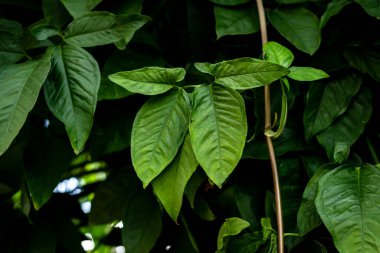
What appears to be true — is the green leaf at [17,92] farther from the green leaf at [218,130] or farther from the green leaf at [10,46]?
the green leaf at [218,130]

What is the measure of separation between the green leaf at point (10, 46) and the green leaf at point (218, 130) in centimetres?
32

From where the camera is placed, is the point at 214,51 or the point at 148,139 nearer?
the point at 148,139

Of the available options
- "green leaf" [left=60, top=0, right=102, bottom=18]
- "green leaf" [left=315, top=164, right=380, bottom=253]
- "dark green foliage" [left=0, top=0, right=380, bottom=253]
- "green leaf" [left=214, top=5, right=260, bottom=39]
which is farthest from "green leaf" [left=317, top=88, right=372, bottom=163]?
"green leaf" [left=60, top=0, right=102, bottom=18]

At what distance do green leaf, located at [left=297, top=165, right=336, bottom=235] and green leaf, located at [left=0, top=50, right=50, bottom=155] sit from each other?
1.35 feet

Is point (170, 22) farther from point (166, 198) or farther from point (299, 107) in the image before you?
point (166, 198)

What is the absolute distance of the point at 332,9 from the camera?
3.12 feet

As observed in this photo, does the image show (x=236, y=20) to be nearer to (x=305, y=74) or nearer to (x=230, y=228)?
(x=305, y=74)

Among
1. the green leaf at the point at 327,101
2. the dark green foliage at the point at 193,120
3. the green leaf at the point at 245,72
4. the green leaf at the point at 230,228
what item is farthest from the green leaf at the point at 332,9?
the green leaf at the point at 230,228

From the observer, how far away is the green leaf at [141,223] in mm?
986

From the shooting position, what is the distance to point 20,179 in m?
1.12

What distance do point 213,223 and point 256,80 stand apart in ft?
1.43

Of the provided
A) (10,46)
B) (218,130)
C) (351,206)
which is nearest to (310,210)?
(351,206)

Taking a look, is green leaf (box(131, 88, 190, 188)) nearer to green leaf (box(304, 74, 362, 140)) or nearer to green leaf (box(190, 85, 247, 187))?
green leaf (box(190, 85, 247, 187))

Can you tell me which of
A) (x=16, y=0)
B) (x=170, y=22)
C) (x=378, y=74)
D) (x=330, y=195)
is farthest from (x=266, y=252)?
(x=16, y=0)
